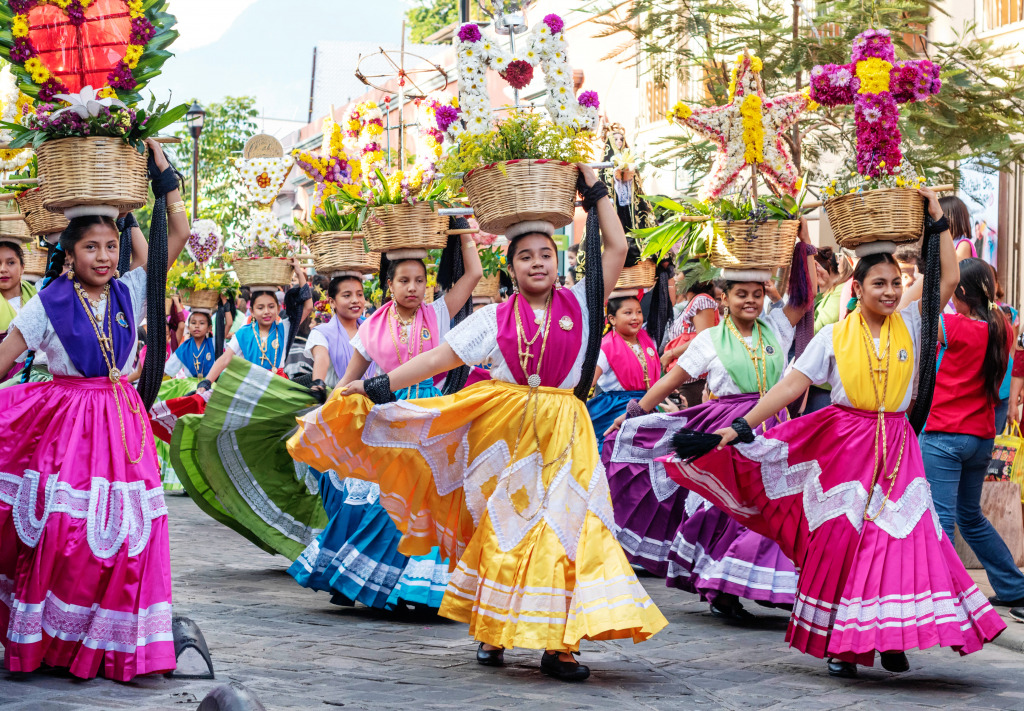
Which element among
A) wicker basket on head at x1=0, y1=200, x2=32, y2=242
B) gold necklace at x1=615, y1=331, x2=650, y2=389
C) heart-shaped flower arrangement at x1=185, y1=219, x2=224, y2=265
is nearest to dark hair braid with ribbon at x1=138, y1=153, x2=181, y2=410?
wicker basket on head at x1=0, y1=200, x2=32, y2=242

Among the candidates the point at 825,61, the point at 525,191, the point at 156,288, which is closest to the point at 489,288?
the point at 825,61

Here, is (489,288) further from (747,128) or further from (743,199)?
(743,199)

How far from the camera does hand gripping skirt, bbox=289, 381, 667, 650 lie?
18.2 ft

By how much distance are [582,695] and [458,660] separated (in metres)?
0.88

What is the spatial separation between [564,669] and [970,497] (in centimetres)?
282

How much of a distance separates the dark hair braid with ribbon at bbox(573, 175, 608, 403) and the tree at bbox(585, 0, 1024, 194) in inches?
219

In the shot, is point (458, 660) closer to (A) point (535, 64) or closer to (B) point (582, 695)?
(B) point (582, 695)

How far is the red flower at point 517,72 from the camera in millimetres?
6301

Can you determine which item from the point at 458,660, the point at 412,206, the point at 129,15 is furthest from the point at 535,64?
the point at 458,660

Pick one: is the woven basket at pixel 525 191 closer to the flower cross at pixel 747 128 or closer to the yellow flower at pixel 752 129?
the flower cross at pixel 747 128

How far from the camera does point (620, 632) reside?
544 cm

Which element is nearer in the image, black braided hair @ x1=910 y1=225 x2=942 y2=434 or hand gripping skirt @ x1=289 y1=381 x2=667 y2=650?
hand gripping skirt @ x1=289 y1=381 x2=667 y2=650

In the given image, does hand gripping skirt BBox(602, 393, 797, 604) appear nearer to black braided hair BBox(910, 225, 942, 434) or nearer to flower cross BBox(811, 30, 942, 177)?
black braided hair BBox(910, 225, 942, 434)

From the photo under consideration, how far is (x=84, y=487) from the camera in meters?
5.54
